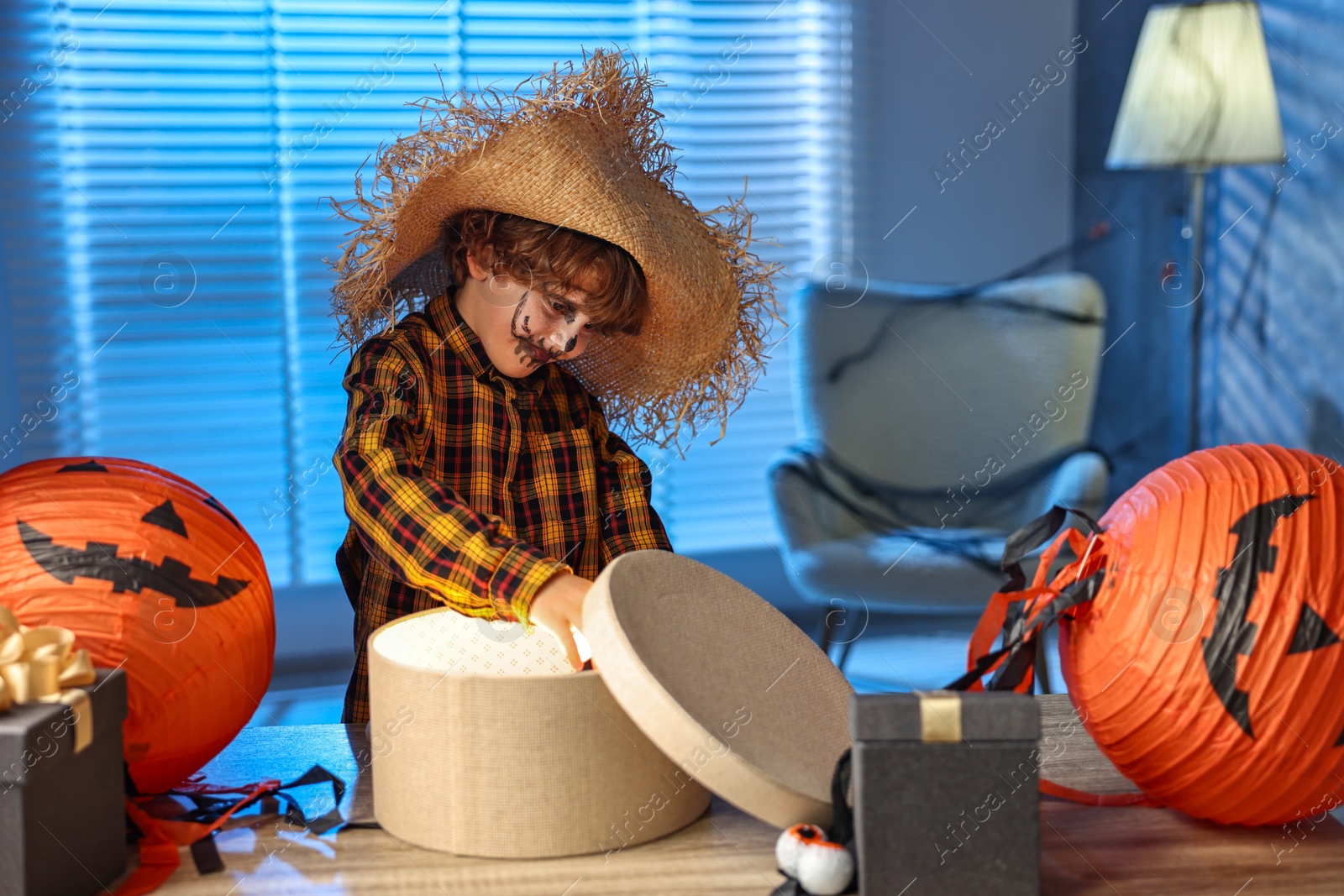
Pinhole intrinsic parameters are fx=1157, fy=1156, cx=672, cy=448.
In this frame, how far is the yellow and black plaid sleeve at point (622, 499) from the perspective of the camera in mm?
1297

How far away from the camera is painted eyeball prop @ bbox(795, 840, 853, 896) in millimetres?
698

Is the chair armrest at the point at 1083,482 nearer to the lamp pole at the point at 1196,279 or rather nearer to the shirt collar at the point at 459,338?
the lamp pole at the point at 1196,279

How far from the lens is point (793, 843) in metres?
0.71

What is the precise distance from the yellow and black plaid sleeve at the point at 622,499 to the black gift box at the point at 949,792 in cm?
62

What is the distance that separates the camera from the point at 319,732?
3.40 ft

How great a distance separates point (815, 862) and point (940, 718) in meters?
0.12

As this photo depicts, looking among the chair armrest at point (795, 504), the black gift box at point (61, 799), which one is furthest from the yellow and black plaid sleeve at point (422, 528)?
the chair armrest at point (795, 504)

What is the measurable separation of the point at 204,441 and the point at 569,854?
2614mm

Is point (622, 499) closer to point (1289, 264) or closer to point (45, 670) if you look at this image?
point (45, 670)

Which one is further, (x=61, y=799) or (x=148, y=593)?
(x=148, y=593)

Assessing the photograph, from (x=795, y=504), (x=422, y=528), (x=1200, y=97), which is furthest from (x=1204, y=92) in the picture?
(x=422, y=528)

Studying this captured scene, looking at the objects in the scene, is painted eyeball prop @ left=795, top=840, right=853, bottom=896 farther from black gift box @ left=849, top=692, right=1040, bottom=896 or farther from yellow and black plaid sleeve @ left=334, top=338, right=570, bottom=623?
yellow and black plaid sleeve @ left=334, top=338, right=570, bottom=623

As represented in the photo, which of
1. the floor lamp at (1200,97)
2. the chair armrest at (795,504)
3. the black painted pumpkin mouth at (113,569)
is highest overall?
the floor lamp at (1200,97)

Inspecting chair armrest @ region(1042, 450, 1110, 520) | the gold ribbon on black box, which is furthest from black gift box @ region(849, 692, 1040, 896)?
chair armrest @ region(1042, 450, 1110, 520)
